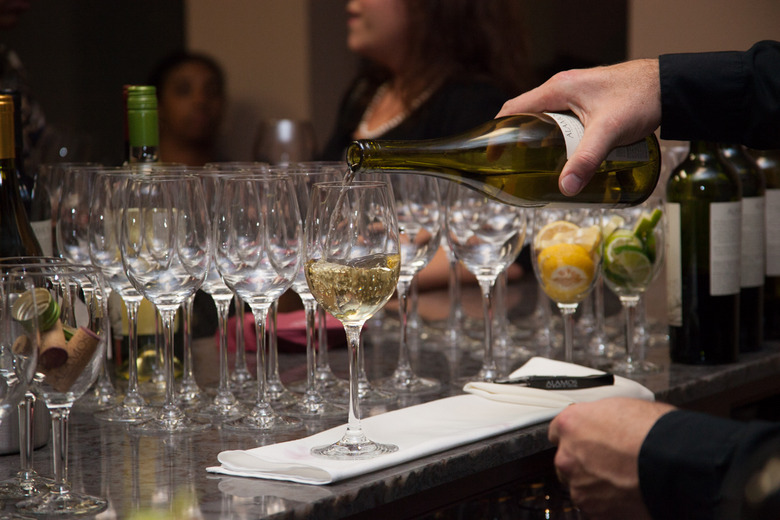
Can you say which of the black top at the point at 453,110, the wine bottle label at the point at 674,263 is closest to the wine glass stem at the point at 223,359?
the wine bottle label at the point at 674,263

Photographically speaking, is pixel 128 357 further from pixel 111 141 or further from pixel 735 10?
pixel 111 141

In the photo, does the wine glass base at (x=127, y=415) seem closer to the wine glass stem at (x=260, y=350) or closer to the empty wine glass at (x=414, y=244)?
the wine glass stem at (x=260, y=350)

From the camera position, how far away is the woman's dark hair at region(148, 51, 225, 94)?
4508mm

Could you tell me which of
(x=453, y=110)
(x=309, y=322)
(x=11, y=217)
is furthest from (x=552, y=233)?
(x=453, y=110)

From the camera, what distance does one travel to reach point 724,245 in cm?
146

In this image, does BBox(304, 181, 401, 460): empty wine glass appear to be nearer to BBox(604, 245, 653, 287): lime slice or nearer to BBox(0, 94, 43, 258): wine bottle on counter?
BBox(0, 94, 43, 258): wine bottle on counter

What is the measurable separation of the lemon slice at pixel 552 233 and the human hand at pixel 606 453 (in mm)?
473

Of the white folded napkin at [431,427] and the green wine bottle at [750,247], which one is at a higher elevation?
the green wine bottle at [750,247]

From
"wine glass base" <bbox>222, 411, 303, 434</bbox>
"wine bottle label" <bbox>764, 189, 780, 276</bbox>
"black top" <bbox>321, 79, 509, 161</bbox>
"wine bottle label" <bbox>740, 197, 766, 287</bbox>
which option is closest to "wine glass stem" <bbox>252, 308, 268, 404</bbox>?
"wine glass base" <bbox>222, 411, 303, 434</bbox>

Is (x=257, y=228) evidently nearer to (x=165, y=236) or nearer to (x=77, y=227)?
(x=165, y=236)

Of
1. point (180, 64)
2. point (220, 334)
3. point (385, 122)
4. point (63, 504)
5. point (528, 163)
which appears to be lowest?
point (63, 504)

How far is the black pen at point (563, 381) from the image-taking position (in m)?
1.25

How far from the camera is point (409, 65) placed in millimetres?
2895

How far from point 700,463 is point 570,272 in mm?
564
